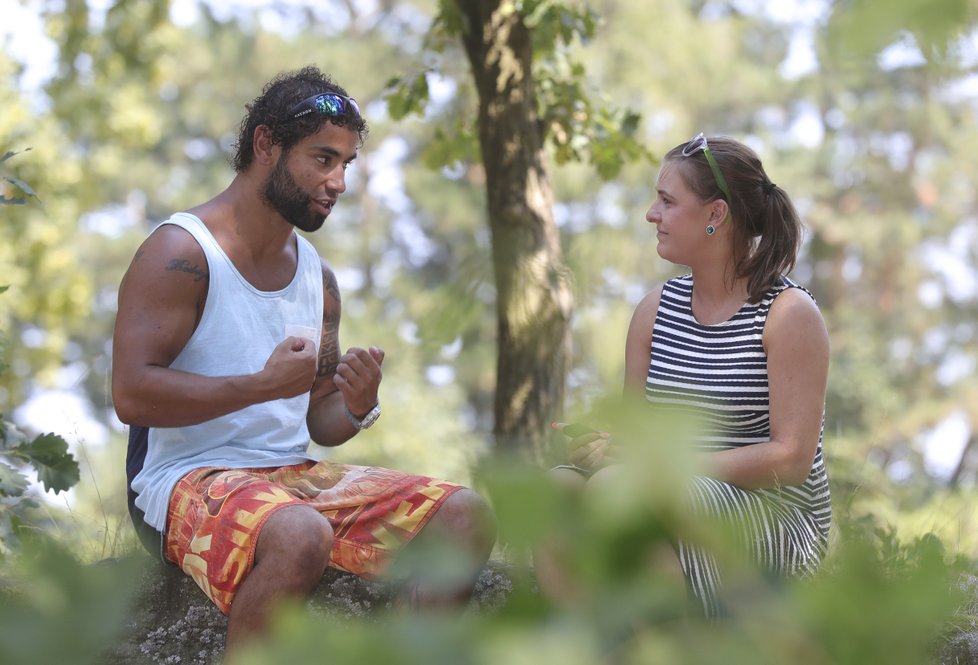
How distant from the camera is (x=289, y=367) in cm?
254

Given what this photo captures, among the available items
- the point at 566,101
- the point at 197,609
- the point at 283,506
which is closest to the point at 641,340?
the point at 283,506

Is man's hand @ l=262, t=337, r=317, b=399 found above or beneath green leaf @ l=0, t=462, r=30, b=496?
above

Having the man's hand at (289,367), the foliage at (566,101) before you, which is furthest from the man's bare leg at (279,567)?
the foliage at (566,101)

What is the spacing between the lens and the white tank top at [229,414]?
2766mm

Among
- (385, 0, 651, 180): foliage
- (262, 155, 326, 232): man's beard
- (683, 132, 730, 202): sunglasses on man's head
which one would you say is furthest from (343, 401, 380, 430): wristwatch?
(385, 0, 651, 180): foliage

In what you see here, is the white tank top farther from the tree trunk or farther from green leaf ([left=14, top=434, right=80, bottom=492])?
the tree trunk

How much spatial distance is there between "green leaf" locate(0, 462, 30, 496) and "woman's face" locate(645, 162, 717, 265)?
Result: 68.3 inches

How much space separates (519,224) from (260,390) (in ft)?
8.26

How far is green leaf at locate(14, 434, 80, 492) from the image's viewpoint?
310 cm

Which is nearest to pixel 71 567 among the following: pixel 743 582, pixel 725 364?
pixel 743 582

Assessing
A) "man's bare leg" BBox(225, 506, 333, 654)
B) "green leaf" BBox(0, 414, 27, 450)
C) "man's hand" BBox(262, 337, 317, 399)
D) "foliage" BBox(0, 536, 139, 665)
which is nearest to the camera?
"foliage" BBox(0, 536, 139, 665)

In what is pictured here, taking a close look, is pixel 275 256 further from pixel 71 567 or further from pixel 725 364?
pixel 71 567

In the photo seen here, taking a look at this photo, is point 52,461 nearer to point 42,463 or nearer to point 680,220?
point 42,463

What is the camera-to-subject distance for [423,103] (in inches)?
206
